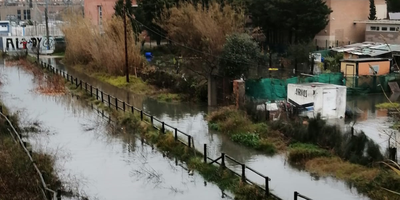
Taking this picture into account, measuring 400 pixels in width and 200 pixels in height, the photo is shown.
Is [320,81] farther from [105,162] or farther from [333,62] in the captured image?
[105,162]

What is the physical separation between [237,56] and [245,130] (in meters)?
7.44

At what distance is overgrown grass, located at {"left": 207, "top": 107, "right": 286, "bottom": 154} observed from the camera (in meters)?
15.1

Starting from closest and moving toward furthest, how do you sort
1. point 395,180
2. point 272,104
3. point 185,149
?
point 395,180 < point 185,149 < point 272,104

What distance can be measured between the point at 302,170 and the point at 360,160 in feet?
4.62

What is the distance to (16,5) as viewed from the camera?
91.8 metres

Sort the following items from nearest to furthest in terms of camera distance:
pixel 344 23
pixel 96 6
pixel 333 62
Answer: pixel 333 62, pixel 344 23, pixel 96 6

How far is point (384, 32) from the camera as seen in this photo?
3691 centimetres

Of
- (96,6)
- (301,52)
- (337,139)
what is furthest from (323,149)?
(96,6)

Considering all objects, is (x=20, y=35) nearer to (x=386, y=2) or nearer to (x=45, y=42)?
(x=45, y=42)

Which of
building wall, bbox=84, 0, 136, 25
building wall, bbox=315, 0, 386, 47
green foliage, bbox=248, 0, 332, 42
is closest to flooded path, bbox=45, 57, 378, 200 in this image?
green foliage, bbox=248, 0, 332, 42

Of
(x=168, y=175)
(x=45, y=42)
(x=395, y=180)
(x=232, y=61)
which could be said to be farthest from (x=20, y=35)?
(x=395, y=180)

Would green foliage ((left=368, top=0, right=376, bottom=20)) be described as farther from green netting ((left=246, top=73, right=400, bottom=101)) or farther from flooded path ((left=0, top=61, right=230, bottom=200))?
flooded path ((left=0, top=61, right=230, bottom=200))

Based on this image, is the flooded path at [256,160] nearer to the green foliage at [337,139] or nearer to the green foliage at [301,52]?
the green foliage at [337,139]

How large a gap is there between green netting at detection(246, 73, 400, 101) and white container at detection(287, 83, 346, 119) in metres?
2.14
